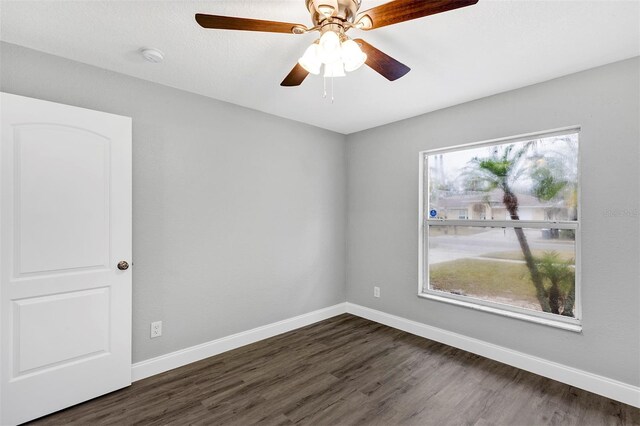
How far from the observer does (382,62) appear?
1670 mm

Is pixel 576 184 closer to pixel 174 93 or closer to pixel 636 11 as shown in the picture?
pixel 636 11

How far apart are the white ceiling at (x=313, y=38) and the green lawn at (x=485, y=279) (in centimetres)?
165

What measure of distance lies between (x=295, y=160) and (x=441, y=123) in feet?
A: 5.48

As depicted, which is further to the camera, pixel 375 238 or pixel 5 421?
pixel 375 238

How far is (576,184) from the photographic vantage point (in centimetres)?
242

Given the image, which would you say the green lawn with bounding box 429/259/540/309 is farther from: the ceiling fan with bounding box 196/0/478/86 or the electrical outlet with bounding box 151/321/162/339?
the electrical outlet with bounding box 151/321/162/339

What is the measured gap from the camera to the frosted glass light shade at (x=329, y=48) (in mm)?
1441

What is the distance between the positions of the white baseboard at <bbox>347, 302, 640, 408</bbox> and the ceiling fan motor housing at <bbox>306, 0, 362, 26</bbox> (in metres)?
2.95

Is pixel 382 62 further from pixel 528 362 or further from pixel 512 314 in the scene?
pixel 528 362

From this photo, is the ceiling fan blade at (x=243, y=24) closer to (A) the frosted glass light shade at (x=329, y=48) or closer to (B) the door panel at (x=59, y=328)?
(A) the frosted glass light shade at (x=329, y=48)

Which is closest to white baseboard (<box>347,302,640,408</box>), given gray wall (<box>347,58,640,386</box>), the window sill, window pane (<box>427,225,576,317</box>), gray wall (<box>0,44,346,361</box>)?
gray wall (<box>347,58,640,386</box>)

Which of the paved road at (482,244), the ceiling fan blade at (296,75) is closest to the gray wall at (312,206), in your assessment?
the paved road at (482,244)

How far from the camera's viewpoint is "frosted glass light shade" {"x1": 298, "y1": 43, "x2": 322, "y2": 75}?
156 centimetres

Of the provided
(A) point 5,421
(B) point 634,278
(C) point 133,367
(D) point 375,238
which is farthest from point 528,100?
(A) point 5,421
